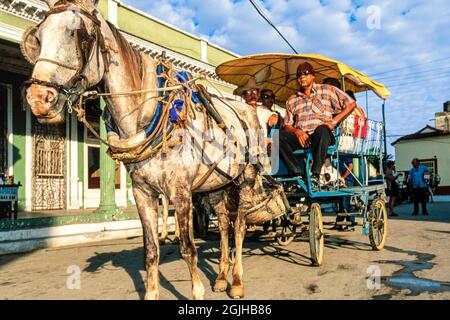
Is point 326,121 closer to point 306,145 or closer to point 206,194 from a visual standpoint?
point 306,145

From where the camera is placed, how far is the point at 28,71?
12.9 metres

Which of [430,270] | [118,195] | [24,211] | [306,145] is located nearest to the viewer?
[430,270]

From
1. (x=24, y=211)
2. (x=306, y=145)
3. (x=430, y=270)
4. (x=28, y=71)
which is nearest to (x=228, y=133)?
(x=306, y=145)

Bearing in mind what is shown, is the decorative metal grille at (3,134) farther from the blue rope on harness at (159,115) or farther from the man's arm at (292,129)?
the blue rope on harness at (159,115)

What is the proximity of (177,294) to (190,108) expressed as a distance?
6.55ft

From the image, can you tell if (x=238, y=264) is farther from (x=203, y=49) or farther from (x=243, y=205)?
(x=203, y=49)

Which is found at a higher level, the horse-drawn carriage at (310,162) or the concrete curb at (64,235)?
the horse-drawn carriage at (310,162)

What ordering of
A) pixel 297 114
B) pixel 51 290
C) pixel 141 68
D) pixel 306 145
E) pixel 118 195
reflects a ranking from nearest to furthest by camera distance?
1. pixel 141 68
2. pixel 51 290
3. pixel 306 145
4. pixel 297 114
5. pixel 118 195

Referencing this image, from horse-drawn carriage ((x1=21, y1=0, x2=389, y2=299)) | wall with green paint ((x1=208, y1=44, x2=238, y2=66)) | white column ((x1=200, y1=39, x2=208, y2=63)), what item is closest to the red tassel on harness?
horse-drawn carriage ((x1=21, y1=0, x2=389, y2=299))

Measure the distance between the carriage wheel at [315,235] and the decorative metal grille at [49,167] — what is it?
33.1 ft

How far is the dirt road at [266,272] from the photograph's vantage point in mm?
4395

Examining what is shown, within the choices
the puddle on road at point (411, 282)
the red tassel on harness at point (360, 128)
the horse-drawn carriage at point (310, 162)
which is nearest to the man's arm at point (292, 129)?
Answer: the horse-drawn carriage at point (310, 162)

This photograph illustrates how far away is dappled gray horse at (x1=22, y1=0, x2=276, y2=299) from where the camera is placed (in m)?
2.87

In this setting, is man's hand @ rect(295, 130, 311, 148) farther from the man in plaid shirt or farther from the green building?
the green building
